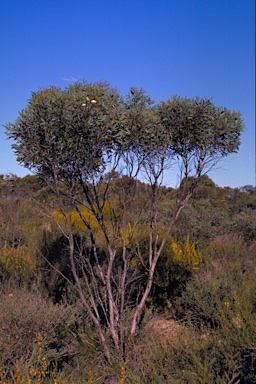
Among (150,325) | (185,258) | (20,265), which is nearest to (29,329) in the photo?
(150,325)

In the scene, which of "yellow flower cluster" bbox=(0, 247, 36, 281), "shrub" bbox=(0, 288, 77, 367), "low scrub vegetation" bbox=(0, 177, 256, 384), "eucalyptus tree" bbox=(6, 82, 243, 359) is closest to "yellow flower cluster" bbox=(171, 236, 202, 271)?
"low scrub vegetation" bbox=(0, 177, 256, 384)

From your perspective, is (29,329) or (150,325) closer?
(29,329)

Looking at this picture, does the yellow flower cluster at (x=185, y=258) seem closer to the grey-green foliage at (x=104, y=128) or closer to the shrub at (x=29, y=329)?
the grey-green foliage at (x=104, y=128)

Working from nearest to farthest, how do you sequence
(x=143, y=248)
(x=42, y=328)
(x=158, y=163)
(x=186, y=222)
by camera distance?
(x=42, y=328), (x=158, y=163), (x=143, y=248), (x=186, y=222)

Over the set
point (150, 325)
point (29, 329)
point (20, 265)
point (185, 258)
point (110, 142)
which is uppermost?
point (110, 142)

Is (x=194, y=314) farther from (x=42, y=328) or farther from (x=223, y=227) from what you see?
Result: (x=223, y=227)

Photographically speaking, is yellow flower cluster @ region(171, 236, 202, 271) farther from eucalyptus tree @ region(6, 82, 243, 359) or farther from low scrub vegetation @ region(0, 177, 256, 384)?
eucalyptus tree @ region(6, 82, 243, 359)

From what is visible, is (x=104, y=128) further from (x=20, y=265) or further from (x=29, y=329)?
(x=20, y=265)

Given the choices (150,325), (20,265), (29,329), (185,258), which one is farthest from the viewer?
(185,258)

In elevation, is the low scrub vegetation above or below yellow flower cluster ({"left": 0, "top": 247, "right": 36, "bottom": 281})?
below

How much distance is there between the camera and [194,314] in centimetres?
700

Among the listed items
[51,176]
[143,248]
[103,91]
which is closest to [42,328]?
[51,176]

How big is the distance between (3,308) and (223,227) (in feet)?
32.0

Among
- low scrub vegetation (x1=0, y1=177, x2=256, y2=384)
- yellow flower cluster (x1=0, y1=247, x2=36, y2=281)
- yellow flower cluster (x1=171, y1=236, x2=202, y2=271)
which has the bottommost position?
low scrub vegetation (x1=0, y1=177, x2=256, y2=384)
